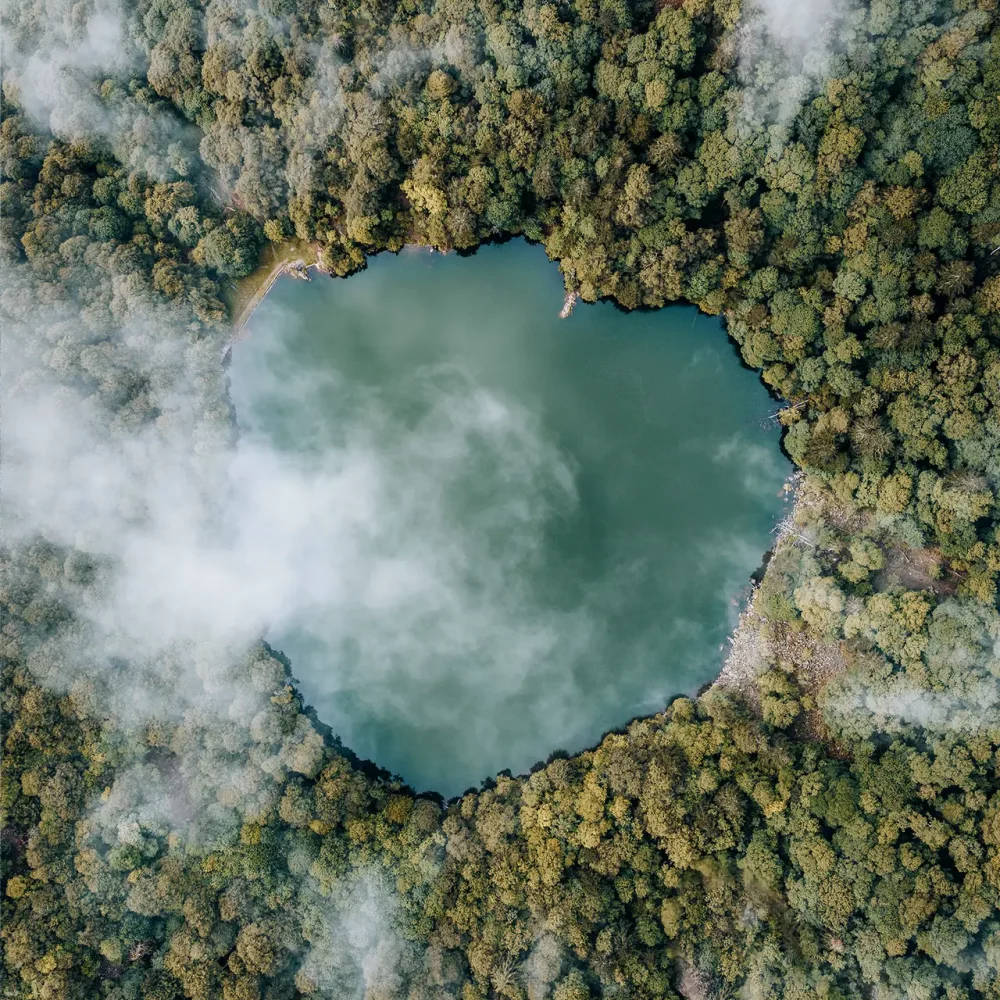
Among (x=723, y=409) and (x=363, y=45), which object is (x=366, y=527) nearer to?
(x=723, y=409)

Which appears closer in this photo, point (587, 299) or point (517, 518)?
point (587, 299)

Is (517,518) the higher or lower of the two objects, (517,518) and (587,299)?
the lower

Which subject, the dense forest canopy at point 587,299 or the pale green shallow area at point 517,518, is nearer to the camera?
the dense forest canopy at point 587,299

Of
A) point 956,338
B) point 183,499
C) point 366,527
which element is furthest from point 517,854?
point 956,338

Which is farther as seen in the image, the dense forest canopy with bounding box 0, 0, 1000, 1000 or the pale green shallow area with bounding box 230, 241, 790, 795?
the pale green shallow area with bounding box 230, 241, 790, 795
